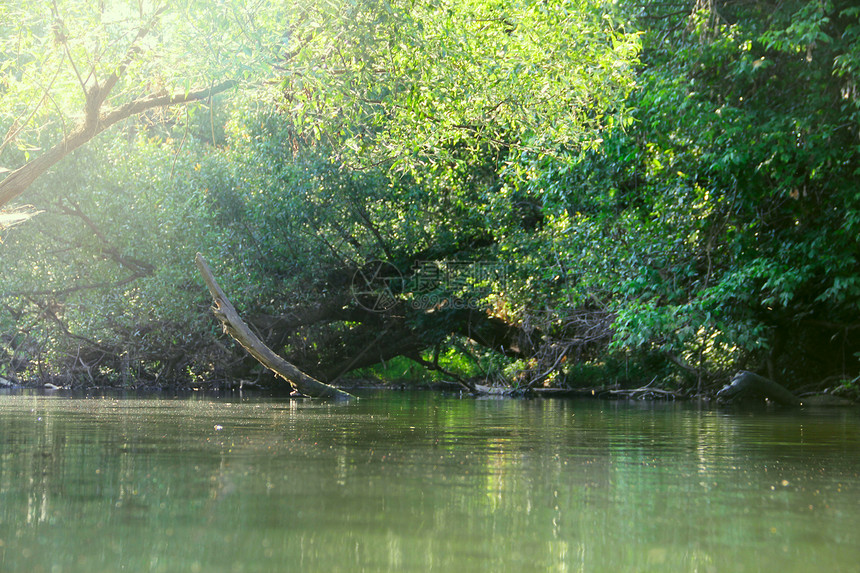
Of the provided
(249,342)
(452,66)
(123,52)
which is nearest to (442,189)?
(249,342)

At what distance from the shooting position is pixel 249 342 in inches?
483

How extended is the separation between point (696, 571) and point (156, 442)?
3605 mm

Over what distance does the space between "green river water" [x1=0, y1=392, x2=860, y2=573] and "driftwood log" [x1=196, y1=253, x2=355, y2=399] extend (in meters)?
6.82

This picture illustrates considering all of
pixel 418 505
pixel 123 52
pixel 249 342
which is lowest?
pixel 418 505

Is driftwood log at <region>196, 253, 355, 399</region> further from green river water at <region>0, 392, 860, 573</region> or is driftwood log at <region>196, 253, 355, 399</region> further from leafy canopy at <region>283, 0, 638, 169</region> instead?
green river water at <region>0, 392, 860, 573</region>

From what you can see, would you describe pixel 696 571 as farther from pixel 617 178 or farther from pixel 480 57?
pixel 617 178

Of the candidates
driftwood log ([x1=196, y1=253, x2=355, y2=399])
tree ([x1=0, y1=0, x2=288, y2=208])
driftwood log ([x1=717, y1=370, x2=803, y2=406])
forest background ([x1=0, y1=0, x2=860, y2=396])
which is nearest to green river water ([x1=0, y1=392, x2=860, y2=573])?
tree ([x1=0, y1=0, x2=288, y2=208])

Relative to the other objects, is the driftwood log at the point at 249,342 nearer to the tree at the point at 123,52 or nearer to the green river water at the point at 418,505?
the tree at the point at 123,52

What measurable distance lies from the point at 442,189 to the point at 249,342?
6895 mm

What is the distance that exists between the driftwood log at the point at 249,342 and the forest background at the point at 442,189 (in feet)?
7.19

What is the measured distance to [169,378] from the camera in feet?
75.3

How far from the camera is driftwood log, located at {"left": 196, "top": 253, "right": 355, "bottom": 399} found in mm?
11895

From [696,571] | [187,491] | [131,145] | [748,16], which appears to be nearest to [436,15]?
[748,16]

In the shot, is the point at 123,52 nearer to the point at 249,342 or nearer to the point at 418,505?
the point at 249,342
